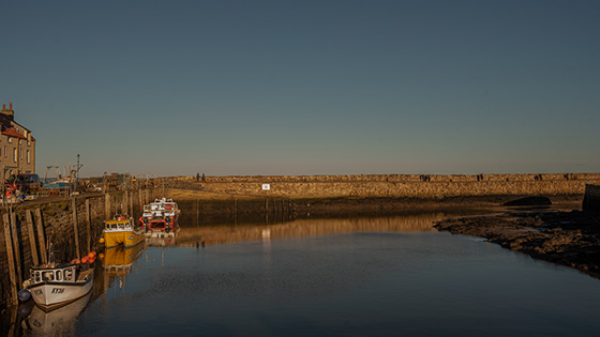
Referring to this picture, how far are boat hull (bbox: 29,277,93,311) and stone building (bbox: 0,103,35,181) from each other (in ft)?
79.4

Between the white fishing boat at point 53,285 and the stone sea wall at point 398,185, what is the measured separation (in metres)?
53.6

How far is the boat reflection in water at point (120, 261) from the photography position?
103 ft

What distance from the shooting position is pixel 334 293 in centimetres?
2644

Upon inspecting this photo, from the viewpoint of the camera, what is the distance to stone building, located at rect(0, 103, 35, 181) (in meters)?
45.4

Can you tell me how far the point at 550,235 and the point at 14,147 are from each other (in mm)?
50933

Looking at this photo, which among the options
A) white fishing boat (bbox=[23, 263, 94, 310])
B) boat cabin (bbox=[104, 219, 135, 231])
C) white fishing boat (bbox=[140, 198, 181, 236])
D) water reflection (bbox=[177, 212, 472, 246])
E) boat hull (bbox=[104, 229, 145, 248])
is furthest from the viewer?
white fishing boat (bbox=[140, 198, 181, 236])

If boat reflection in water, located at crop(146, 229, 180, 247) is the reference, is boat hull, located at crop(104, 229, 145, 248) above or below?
above

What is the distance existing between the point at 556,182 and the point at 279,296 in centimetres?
7931

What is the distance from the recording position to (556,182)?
88.9m

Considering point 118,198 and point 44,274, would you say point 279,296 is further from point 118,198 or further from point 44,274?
point 118,198

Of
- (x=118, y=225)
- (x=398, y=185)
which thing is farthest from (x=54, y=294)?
(x=398, y=185)

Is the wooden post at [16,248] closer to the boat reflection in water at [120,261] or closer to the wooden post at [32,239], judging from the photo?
the wooden post at [32,239]

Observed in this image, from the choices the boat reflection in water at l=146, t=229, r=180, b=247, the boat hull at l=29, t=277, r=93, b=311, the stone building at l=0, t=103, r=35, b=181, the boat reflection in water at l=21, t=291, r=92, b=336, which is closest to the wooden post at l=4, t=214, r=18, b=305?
the boat hull at l=29, t=277, r=93, b=311

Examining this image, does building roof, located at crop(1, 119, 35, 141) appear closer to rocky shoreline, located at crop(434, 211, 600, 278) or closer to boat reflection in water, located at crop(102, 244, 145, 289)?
boat reflection in water, located at crop(102, 244, 145, 289)
